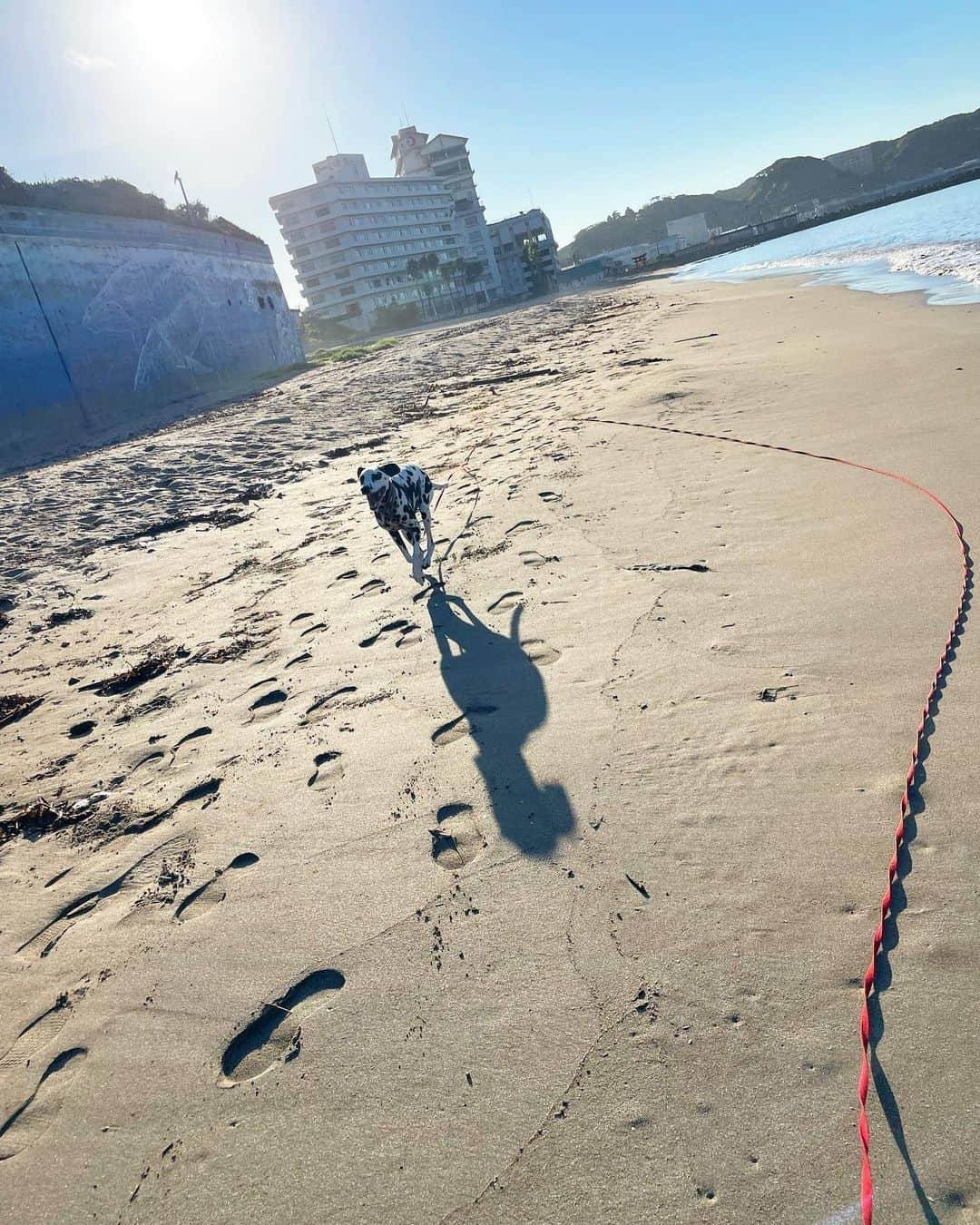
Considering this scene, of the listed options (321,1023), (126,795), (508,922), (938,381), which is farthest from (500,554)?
(938,381)

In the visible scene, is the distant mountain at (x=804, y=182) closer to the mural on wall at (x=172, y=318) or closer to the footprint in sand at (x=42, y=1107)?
the mural on wall at (x=172, y=318)

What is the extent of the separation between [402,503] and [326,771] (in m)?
2.54

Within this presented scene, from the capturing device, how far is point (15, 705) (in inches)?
205

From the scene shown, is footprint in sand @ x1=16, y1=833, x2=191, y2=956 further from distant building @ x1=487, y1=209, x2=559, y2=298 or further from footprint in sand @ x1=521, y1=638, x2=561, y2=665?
distant building @ x1=487, y1=209, x2=559, y2=298

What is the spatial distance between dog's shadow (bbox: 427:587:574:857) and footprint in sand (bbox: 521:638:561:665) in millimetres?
38

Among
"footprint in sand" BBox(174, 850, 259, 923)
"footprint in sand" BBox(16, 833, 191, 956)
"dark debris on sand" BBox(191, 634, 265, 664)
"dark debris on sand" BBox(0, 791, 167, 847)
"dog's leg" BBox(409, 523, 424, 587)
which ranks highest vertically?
"dog's leg" BBox(409, 523, 424, 587)

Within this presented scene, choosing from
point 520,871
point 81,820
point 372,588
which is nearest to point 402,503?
point 372,588

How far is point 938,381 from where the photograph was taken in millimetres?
7617

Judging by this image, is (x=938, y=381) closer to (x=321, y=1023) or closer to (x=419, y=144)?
(x=321, y=1023)

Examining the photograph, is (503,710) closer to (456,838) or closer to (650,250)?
(456,838)

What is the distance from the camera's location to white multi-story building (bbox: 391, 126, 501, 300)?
9938 cm

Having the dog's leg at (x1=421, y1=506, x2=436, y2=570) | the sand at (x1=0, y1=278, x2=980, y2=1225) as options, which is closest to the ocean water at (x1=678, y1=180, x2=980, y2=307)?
the sand at (x1=0, y1=278, x2=980, y2=1225)

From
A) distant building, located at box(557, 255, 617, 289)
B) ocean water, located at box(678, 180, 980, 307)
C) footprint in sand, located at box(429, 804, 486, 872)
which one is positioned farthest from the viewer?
distant building, located at box(557, 255, 617, 289)

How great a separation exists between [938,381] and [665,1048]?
25.9 ft
